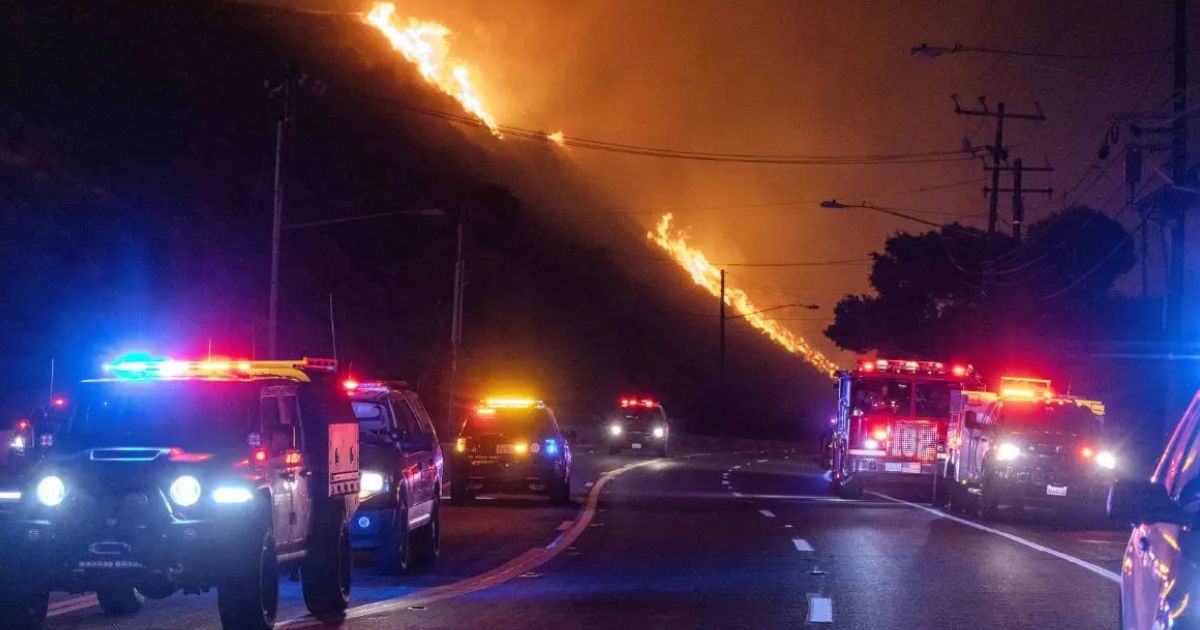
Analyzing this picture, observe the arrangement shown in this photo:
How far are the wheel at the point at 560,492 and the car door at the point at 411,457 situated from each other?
1046cm

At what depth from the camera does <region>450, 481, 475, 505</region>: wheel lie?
2992 cm

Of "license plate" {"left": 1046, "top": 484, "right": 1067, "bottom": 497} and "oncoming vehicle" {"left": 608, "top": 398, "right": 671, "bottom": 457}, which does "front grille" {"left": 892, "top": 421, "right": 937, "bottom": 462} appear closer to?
"license plate" {"left": 1046, "top": 484, "right": 1067, "bottom": 497}

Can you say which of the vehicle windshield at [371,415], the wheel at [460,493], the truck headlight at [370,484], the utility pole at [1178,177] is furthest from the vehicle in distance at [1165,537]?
the utility pole at [1178,177]

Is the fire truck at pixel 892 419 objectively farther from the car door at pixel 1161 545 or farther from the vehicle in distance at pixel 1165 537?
the vehicle in distance at pixel 1165 537

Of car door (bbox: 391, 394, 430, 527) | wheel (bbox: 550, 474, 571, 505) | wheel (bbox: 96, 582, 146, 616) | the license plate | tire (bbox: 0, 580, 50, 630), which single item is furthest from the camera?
wheel (bbox: 550, 474, 571, 505)

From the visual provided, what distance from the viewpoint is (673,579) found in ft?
56.0

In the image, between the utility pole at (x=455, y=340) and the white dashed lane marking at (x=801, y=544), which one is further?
the utility pole at (x=455, y=340)

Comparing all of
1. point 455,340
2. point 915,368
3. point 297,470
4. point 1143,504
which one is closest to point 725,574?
point 297,470

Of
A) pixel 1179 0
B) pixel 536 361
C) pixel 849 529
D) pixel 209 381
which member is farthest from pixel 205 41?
pixel 209 381

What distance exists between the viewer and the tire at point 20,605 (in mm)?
11578

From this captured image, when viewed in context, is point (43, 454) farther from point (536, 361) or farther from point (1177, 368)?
point (536, 361)

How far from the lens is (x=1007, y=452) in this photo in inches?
1133

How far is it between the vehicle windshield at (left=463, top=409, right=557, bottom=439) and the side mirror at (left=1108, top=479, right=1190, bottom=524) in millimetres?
21930

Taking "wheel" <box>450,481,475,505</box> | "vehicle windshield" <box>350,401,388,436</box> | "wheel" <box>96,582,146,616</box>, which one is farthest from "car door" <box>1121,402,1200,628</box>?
"wheel" <box>450,481,475,505</box>
